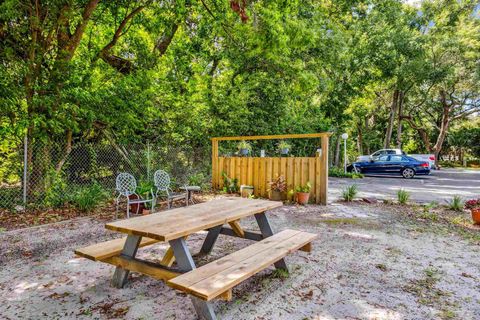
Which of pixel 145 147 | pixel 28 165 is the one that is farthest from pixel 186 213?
pixel 145 147

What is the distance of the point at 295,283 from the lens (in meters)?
2.79

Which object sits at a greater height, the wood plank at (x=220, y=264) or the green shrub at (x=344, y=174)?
the green shrub at (x=344, y=174)

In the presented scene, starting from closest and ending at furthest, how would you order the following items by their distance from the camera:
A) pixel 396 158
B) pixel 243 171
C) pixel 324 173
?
pixel 324 173 → pixel 243 171 → pixel 396 158

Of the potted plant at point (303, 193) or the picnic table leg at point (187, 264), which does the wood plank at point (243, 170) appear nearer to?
the potted plant at point (303, 193)

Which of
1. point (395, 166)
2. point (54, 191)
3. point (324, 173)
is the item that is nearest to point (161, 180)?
point (54, 191)

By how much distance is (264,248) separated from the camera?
103 inches

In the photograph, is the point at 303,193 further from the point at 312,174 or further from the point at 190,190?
the point at 190,190

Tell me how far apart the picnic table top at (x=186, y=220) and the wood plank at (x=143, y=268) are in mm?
323

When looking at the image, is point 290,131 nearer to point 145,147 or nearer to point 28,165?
point 145,147

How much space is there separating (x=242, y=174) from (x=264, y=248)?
5.52m

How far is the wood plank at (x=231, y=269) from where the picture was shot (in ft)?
5.94

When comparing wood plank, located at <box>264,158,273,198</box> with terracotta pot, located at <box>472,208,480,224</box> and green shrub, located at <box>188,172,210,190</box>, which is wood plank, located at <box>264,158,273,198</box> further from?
terracotta pot, located at <box>472,208,480,224</box>

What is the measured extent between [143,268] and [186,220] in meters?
0.51

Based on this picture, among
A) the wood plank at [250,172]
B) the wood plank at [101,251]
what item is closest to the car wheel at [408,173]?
the wood plank at [250,172]
